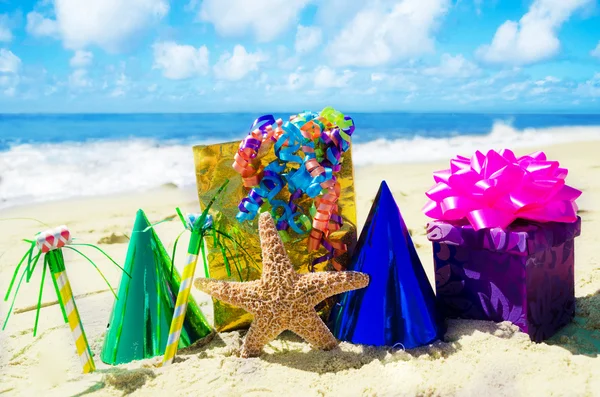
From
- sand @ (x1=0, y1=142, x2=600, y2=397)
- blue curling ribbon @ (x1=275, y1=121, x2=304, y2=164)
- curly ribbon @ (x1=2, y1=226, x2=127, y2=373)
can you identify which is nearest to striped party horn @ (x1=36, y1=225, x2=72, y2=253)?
curly ribbon @ (x1=2, y1=226, x2=127, y2=373)

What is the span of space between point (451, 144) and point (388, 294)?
1359 centimetres

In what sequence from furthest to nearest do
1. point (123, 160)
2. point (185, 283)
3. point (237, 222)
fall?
point (123, 160) → point (237, 222) → point (185, 283)

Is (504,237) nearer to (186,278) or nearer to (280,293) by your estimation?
(280,293)

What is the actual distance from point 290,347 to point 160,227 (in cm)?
287

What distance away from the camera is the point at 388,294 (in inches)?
86.7

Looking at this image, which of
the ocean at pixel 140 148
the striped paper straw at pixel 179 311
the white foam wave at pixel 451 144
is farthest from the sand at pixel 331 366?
the white foam wave at pixel 451 144

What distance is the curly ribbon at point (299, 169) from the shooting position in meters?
2.27

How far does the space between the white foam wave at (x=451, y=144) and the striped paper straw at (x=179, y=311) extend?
862cm

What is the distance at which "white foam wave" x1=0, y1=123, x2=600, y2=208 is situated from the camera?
27.0 ft

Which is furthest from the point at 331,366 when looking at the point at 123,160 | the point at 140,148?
the point at 140,148

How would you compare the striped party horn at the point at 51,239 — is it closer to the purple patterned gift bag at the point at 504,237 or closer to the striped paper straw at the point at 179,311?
the striped paper straw at the point at 179,311

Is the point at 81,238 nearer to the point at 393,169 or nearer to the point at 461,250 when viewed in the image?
the point at 461,250

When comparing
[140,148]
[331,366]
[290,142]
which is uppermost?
[290,142]

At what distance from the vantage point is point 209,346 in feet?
8.10
